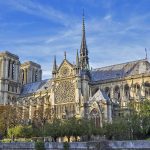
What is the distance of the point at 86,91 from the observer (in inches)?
3056

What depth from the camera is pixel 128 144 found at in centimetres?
3516

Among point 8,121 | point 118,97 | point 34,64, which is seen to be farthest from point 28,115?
point 34,64

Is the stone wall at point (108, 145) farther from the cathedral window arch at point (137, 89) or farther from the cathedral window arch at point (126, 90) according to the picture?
the cathedral window arch at point (126, 90)

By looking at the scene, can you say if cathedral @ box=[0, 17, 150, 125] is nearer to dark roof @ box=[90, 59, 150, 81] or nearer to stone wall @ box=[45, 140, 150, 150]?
dark roof @ box=[90, 59, 150, 81]

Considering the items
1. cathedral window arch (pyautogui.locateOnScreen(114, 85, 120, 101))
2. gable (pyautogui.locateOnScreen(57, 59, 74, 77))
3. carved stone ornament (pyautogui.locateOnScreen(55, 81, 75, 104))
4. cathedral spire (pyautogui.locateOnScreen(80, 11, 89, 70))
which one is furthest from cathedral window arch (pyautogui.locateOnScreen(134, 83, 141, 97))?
cathedral spire (pyautogui.locateOnScreen(80, 11, 89, 70))

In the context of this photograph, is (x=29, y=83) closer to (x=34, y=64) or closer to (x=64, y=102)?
(x=34, y=64)

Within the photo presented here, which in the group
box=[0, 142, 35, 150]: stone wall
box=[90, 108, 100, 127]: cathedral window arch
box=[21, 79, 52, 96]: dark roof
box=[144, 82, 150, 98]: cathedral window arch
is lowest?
box=[0, 142, 35, 150]: stone wall

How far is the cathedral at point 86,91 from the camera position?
2704 inches

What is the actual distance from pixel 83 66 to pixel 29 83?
2341 centimetres

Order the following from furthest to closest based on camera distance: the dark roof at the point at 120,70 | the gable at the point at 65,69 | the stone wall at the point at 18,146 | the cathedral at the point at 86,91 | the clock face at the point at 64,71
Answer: the clock face at the point at 64,71 < the gable at the point at 65,69 < the dark roof at the point at 120,70 < the cathedral at the point at 86,91 < the stone wall at the point at 18,146

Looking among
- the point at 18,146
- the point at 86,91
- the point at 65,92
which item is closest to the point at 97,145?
the point at 18,146

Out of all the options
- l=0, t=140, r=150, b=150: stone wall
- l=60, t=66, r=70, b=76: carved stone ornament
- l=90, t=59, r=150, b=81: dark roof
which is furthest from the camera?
l=60, t=66, r=70, b=76: carved stone ornament

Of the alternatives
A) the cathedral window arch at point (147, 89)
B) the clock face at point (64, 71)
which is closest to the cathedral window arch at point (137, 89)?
the cathedral window arch at point (147, 89)

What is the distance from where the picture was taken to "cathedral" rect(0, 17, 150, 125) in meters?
68.7
